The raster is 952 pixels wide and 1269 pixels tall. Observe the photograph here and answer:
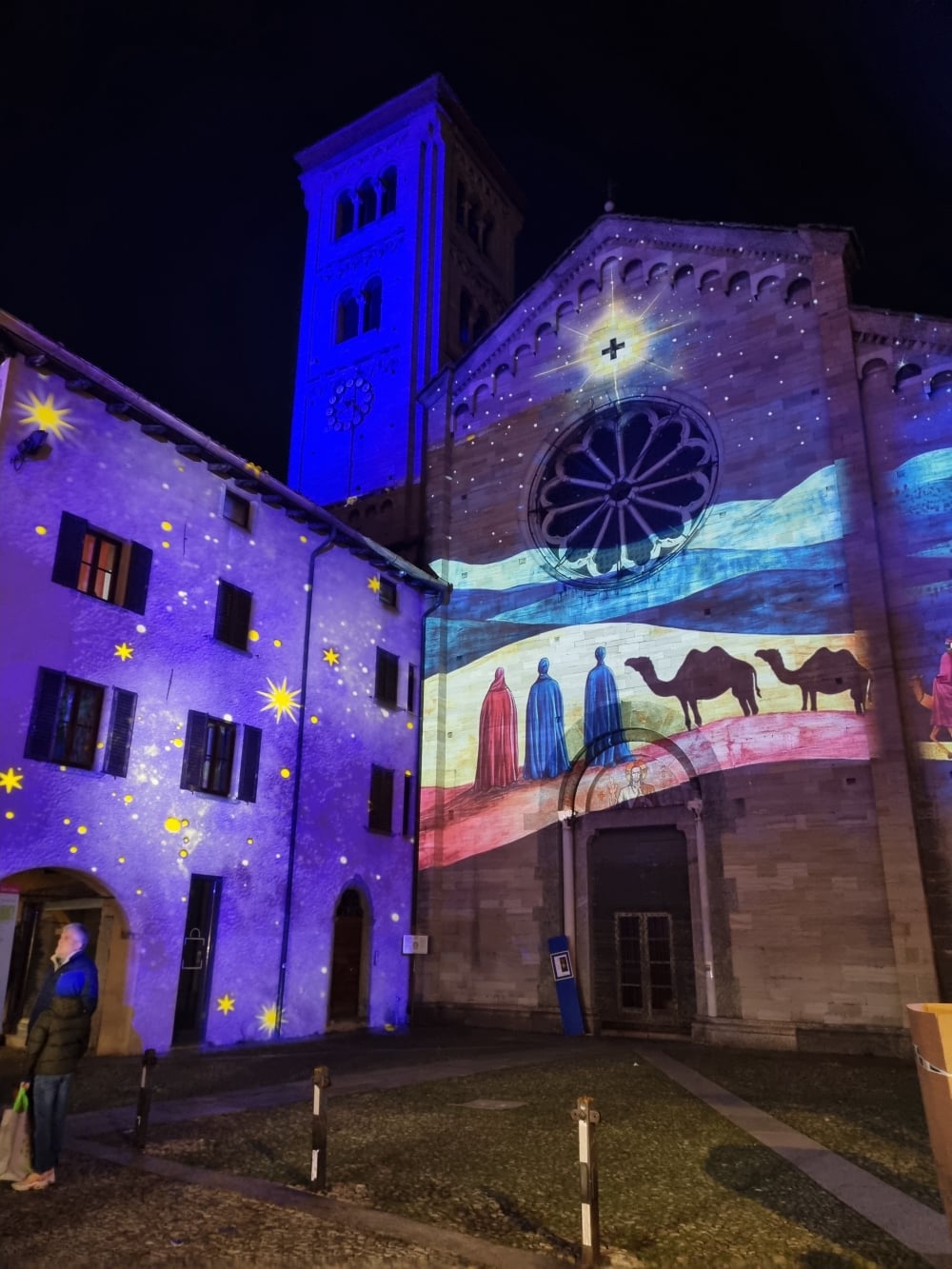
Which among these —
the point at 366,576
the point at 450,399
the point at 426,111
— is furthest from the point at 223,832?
the point at 426,111

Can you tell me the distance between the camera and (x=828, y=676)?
1852 cm

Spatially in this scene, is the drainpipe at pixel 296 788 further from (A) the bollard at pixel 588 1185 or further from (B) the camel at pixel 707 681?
→ (A) the bollard at pixel 588 1185

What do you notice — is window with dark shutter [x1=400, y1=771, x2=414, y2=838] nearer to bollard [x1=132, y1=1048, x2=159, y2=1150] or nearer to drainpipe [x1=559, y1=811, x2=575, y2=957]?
drainpipe [x1=559, y1=811, x2=575, y2=957]

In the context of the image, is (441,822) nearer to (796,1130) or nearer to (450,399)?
(450,399)

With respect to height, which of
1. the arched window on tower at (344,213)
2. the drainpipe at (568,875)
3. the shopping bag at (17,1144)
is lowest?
the shopping bag at (17,1144)

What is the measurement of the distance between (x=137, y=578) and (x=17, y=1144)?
37.0ft

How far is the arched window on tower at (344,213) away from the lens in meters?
33.7

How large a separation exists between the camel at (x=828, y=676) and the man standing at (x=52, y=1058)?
15301mm

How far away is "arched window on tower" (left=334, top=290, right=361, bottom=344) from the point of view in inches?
1252

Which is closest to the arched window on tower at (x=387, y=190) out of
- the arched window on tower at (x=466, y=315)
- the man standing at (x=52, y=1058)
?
the arched window on tower at (x=466, y=315)

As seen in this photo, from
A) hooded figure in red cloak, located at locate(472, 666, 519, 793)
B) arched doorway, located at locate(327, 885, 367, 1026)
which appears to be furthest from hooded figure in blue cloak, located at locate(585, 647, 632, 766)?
arched doorway, located at locate(327, 885, 367, 1026)

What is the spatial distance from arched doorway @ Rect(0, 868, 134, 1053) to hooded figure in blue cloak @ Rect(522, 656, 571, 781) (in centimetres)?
1006

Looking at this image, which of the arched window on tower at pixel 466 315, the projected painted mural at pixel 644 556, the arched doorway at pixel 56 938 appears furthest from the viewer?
the arched window on tower at pixel 466 315

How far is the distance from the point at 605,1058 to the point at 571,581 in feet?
37.4
